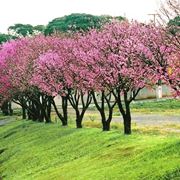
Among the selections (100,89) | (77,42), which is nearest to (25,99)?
(77,42)

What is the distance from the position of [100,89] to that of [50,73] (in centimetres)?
1208

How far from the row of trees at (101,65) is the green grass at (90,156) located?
8.90 ft

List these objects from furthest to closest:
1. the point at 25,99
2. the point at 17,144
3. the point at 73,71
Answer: the point at 25,99
the point at 17,144
the point at 73,71

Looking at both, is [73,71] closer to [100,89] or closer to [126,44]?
[100,89]

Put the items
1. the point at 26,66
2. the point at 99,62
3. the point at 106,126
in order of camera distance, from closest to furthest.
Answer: the point at 99,62 < the point at 106,126 < the point at 26,66

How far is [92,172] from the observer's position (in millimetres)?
24953

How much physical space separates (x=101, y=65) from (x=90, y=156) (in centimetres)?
870

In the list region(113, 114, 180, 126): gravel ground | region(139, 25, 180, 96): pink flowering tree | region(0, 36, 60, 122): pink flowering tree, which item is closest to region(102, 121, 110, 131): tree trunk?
region(113, 114, 180, 126): gravel ground

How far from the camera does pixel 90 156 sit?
101 ft

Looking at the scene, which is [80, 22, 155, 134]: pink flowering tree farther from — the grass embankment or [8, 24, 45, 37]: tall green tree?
[8, 24, 45, 37]: tall green tree

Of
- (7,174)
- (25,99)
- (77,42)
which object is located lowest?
(7,174)

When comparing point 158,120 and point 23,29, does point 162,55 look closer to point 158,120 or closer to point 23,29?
point 158,120

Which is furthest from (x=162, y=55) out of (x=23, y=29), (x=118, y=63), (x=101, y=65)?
(x=23, y=29)

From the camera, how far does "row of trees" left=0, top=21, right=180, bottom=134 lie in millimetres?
27703
